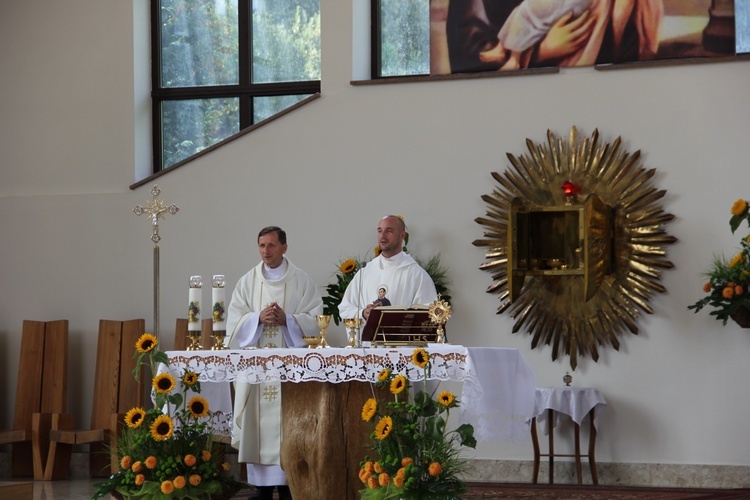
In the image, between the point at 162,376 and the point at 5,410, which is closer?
the point at 162,376

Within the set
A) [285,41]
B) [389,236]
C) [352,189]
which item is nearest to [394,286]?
[389,236]

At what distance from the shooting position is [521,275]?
8703mm

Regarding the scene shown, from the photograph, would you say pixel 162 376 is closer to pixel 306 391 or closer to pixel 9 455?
pixel 306 391

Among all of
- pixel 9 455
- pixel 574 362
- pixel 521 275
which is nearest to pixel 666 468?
pixel 574 362

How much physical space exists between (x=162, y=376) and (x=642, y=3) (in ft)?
16.6

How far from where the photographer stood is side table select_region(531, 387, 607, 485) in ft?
28.1

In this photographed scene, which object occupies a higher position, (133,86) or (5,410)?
(133,86)

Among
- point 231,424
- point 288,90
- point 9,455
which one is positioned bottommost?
point 9,455

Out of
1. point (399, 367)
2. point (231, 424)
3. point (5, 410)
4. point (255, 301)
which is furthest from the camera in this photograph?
point (5, 410)

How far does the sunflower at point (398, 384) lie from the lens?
18.7 feet

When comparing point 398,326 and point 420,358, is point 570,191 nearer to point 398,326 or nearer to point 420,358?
point 398,326

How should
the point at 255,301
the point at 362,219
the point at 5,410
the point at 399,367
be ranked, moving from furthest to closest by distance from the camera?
the point at 5,410 → the point at 362,219 → the point at 255,301 → the point at 399,367

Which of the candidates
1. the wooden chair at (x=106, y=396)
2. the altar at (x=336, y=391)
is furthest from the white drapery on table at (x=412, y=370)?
the wooden chair at (x=106, y=396)

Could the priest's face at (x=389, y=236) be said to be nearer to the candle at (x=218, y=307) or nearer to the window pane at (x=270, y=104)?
the candle at (x=218, y=307)
